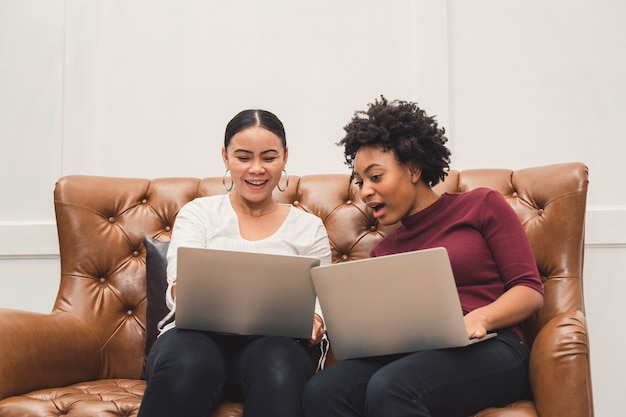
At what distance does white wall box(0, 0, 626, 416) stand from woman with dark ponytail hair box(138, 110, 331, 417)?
1.41ft

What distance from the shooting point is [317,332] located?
1634 mm

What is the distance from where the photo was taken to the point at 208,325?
59.2 inches

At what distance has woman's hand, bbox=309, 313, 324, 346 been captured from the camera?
5.33ft

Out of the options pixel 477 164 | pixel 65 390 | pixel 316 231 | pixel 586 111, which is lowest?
pixel 65 390

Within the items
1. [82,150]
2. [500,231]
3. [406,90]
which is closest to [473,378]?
[500,231]

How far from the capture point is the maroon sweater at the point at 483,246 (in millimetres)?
1543

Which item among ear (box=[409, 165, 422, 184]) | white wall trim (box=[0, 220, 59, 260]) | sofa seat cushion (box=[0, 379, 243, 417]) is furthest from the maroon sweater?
white wall trim (box=[0, 220, 59, 260])

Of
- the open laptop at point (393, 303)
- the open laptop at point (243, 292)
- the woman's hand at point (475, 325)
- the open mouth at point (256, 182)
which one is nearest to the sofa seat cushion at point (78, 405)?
the open laptop at point (243, 292)

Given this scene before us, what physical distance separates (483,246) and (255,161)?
0.66 meters

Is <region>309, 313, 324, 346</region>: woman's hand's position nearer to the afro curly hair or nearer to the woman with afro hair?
the woman with afro hair

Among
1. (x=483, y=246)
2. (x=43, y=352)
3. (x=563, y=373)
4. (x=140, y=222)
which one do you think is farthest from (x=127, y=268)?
(x=563, y=373)

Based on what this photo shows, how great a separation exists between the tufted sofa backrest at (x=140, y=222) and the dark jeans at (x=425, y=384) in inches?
18.6

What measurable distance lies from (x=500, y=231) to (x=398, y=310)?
1.27 ft

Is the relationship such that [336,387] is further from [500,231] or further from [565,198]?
[565,198]
